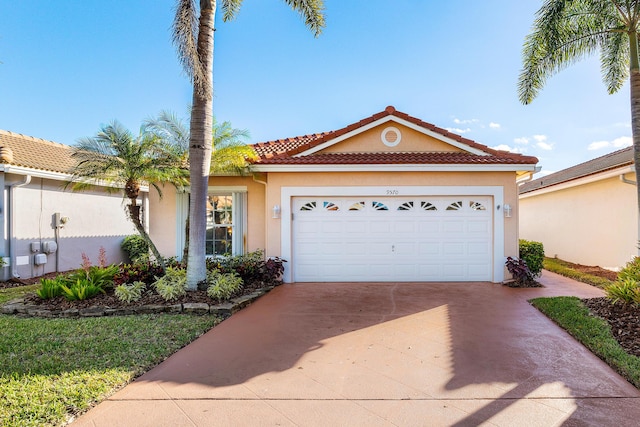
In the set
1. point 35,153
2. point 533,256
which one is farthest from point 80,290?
point 533,256

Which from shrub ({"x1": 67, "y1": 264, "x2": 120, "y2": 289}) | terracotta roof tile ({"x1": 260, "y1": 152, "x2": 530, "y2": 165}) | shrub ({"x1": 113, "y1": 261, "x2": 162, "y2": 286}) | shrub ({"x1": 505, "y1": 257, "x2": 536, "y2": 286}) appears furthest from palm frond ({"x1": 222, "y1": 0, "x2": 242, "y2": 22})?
shrub ({"x1": 505, "y1": 257, "x2": 536, "y2": 286})

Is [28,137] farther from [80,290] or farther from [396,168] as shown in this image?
[396,168]

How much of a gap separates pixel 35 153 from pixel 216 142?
339 inches

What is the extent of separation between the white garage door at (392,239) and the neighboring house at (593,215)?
5.14 m

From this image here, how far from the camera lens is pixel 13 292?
924 centimetres

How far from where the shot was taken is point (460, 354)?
16.3 feet

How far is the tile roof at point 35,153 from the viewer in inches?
462

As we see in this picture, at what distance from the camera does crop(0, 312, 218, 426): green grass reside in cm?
352

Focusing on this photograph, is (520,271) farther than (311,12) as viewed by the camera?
No

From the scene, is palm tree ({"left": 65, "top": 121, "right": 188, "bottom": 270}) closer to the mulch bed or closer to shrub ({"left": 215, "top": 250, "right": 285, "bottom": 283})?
shrub ({"left": 215, "top": 250, "right": 285, "bottom": 283})

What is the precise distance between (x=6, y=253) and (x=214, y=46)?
9611mm

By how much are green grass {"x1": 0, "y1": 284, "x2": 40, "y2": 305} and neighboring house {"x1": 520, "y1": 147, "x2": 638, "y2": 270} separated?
58.8ft

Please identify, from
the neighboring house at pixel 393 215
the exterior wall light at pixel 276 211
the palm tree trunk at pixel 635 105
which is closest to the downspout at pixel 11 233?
the neighboring house at pixel 393 215

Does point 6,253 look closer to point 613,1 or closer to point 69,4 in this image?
point 69,4
